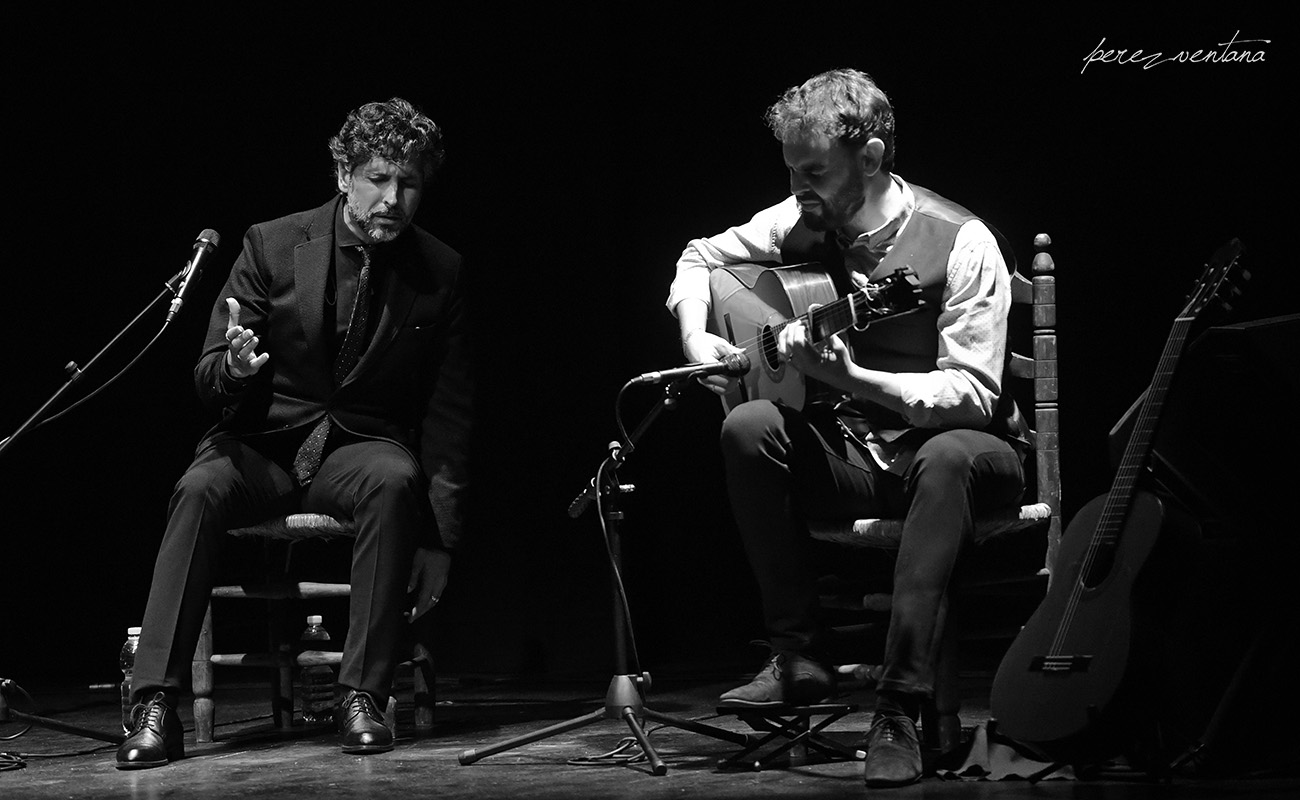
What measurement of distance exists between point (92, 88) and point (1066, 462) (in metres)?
3.08

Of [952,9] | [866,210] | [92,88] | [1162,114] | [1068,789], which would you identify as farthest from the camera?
[92,88]

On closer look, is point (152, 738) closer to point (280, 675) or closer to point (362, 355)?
point (280, 675)

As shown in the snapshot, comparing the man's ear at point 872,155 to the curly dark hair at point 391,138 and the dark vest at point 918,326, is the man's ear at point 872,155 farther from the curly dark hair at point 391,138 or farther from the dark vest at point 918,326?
the curly dark hair at point 391,138

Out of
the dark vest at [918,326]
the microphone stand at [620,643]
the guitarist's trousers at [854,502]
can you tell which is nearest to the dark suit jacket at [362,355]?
the microphone stand at [620,643]

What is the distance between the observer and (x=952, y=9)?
3.88m

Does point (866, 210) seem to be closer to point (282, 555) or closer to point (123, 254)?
point (282, 555)

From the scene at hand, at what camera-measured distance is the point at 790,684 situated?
248 cm

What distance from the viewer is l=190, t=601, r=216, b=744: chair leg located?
314 centimetres

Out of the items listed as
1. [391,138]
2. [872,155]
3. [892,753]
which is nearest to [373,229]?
[391,138]

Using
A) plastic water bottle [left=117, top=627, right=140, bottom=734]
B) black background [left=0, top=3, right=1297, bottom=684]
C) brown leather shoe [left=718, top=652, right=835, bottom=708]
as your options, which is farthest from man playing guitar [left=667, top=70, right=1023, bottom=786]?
plastic water bottle [left=117, top=627, right=140, bottom=734]

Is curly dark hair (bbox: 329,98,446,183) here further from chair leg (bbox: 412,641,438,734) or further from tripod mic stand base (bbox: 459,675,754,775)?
tripod mic stand base (bbox: 459,675,754,775)

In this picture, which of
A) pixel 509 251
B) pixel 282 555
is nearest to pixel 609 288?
pixel 509 251

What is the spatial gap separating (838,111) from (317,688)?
188cm

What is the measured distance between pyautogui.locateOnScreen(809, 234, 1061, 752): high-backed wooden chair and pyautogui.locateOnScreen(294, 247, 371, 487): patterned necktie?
3.88 feet
